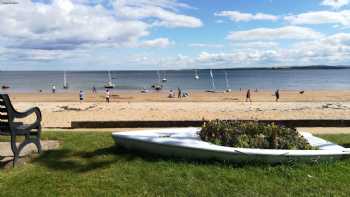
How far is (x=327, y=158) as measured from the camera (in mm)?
6102

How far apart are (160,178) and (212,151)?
0.97 metres

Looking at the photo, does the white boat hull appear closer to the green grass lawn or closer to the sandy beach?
the green grass lawn

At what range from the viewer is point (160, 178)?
212 inches

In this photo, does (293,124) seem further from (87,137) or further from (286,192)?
(286,192)

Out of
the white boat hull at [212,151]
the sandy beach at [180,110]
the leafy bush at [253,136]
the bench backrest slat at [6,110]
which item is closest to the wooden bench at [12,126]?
the bench backrest slat at [6,110]

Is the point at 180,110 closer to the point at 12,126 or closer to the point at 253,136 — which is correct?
the point at 253,136

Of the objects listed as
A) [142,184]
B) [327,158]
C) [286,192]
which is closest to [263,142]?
[327,158]

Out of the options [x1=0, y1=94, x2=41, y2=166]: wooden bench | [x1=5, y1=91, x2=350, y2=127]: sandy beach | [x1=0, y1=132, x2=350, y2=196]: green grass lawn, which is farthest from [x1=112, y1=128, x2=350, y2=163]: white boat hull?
[x1=5, y1=91, x2=350, y2=127]: sandy beach

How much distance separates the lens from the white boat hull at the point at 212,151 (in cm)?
595

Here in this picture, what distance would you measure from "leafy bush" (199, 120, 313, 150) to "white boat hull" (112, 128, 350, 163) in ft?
0.77

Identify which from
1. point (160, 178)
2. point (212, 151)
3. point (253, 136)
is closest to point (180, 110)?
point (253, 136)

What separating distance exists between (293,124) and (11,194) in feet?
25.7

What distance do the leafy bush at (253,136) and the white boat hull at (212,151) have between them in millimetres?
236

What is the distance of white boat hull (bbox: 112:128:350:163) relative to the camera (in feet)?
19.5
